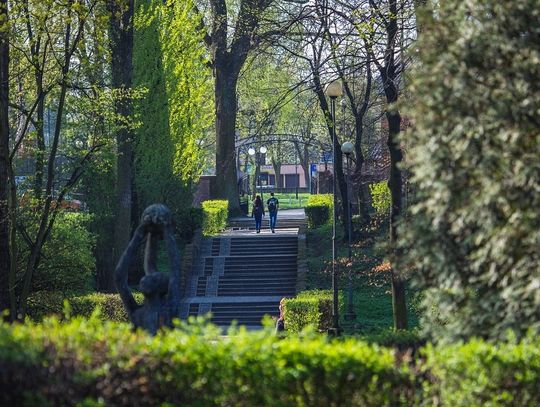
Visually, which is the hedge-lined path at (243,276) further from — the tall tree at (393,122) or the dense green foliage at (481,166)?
the dense green foliage at (481,166)

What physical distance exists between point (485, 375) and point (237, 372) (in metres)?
1.76

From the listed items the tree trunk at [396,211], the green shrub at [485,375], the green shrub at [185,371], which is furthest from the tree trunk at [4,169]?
the green shrub at [485,375]

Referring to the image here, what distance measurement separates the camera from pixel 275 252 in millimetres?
37219

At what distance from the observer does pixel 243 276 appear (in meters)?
34.8

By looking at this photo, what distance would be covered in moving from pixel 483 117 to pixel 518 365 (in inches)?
92.0

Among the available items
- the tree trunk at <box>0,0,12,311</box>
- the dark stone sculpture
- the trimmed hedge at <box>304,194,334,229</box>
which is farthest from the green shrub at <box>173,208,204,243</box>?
the dark stone sculpture

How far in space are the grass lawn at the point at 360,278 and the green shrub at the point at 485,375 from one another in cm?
1697

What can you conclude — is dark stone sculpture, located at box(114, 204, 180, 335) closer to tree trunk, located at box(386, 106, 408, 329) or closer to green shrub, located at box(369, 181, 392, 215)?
tree trunk, located at box(386, 106, 408, 329)

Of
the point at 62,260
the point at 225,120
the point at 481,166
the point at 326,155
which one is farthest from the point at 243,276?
the point at 326,155

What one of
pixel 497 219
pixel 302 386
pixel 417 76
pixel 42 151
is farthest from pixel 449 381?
pixel 42 151

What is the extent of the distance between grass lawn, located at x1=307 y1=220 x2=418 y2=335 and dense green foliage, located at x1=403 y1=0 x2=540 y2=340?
15380 mm

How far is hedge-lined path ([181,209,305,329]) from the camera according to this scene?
30.7 metres

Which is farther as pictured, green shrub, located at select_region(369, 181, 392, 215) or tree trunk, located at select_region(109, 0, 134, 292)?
green shrub, located at select_region(369, 181, 392, 215)

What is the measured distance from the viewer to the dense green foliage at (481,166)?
28.3ft
